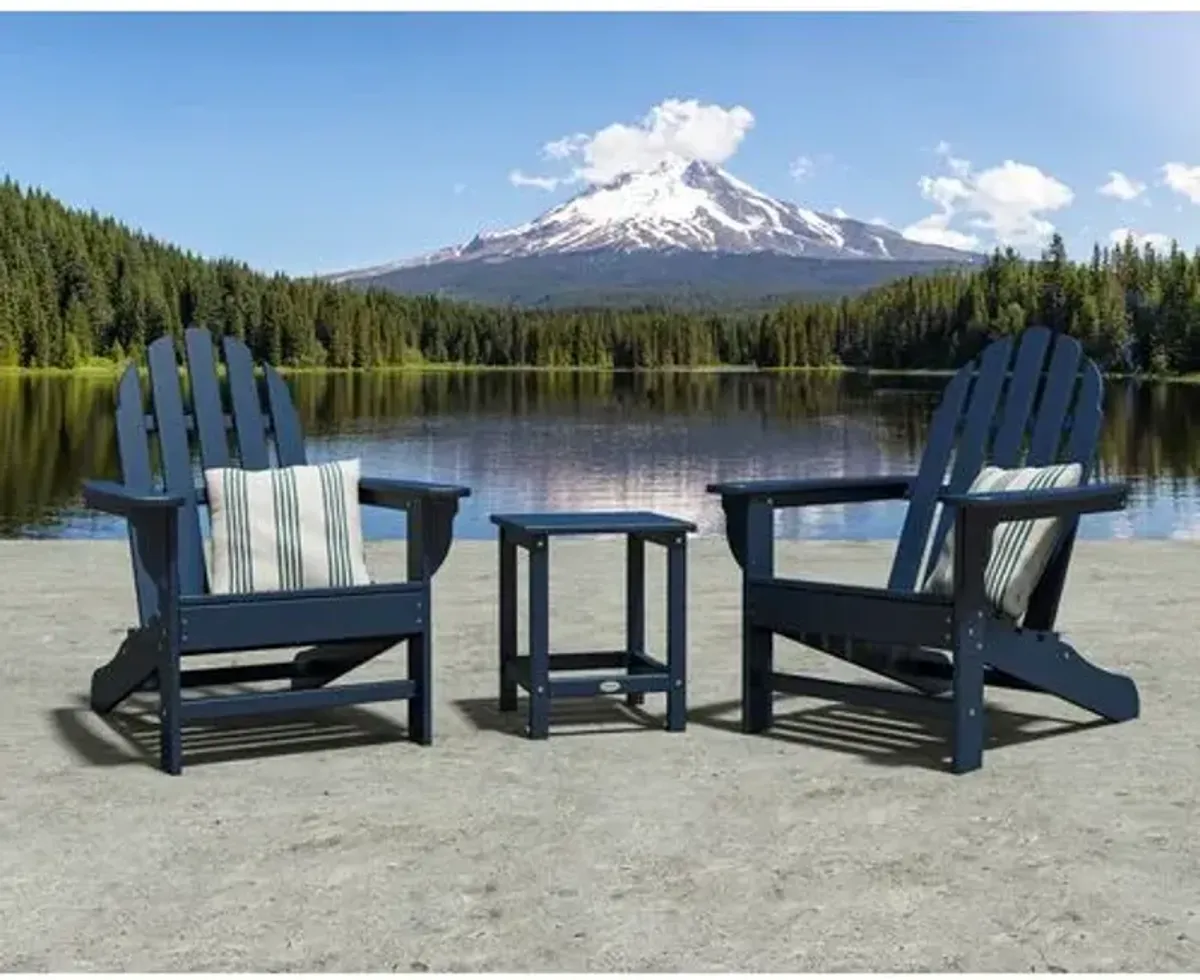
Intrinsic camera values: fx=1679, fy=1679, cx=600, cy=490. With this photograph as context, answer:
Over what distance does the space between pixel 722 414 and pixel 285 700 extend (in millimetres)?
49827

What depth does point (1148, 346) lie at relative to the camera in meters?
90.7

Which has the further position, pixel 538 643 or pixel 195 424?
pixel 195 424

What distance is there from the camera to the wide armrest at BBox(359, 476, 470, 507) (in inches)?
174

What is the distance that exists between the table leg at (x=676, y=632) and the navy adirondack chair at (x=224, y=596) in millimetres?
610

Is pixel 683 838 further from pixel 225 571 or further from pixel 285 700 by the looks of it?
pixel 225 571

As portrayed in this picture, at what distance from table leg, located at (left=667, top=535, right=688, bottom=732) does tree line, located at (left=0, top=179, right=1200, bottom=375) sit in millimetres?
77450

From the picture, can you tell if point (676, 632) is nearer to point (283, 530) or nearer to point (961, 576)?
point (961, 576)

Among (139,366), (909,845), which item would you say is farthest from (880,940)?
(139,366)

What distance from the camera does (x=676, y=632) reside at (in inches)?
179

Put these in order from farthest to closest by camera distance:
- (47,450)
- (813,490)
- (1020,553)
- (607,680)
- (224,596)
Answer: (47,450) < (813,490) < (607,680) < (1020,553) < (224,596)

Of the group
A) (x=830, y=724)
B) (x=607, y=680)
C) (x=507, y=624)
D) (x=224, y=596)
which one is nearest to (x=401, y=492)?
(x=507, y=624)

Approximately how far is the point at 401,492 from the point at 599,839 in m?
1.38

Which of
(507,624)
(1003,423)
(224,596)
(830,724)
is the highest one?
(1003,423)

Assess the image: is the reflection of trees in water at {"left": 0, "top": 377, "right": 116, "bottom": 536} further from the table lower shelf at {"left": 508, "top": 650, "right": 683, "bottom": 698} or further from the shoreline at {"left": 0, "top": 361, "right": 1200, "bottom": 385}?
the shoreline at {"left": 0, "top": 361, "right": 1200, "bottom": 385}
